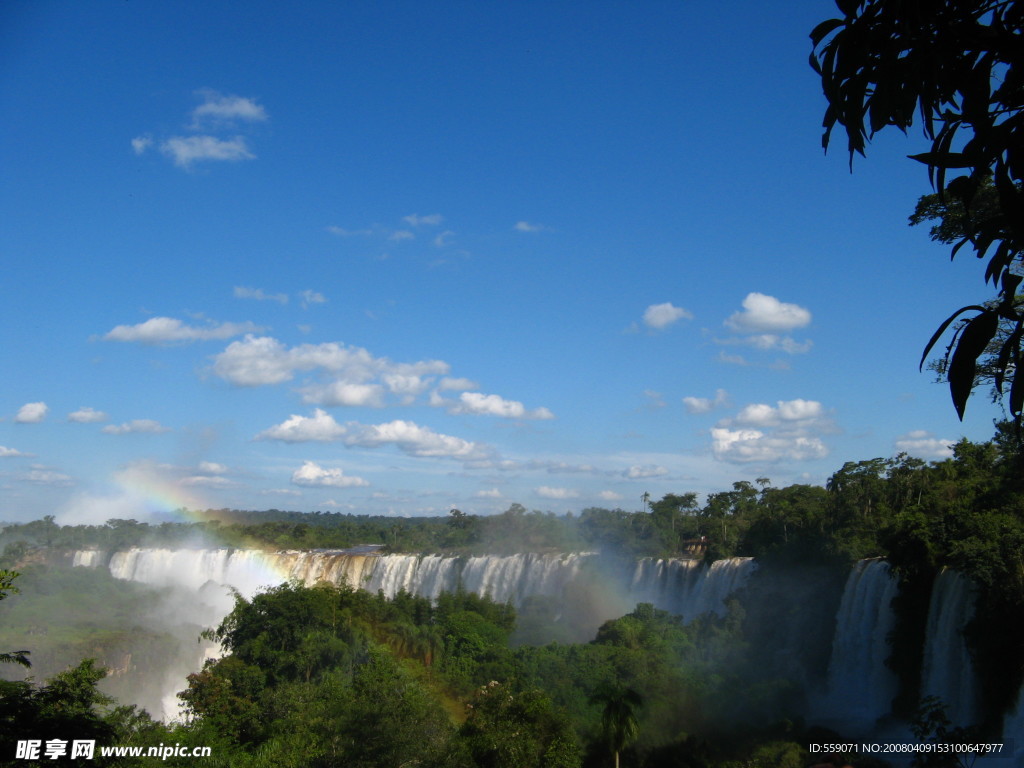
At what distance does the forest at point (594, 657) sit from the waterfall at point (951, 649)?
0.57 meters

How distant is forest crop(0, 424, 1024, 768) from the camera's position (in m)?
14.2

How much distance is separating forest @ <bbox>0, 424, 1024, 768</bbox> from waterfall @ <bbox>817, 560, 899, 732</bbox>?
0.93 m

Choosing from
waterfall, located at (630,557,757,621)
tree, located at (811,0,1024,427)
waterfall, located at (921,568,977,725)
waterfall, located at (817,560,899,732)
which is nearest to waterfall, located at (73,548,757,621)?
waterfall, located at (630,557,757,621)

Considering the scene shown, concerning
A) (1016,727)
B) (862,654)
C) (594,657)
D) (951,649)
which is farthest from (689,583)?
(1016,727)

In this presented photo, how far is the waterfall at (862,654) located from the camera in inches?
878

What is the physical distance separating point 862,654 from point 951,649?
5.05m

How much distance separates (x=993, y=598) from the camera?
58.2ft

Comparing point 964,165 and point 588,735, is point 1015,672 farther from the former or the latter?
point 964,165

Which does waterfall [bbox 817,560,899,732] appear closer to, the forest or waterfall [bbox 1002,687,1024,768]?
the forest

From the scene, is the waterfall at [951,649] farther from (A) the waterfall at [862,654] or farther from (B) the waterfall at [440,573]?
(B) the waterfall at [440,573]

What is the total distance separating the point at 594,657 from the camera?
27.2 meters

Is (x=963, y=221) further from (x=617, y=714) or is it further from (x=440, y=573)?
(x=440, y=573)

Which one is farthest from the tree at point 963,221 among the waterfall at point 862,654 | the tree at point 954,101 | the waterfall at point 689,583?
the waterfall at point 689,583

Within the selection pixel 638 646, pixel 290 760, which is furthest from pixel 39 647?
pixel 290 760
